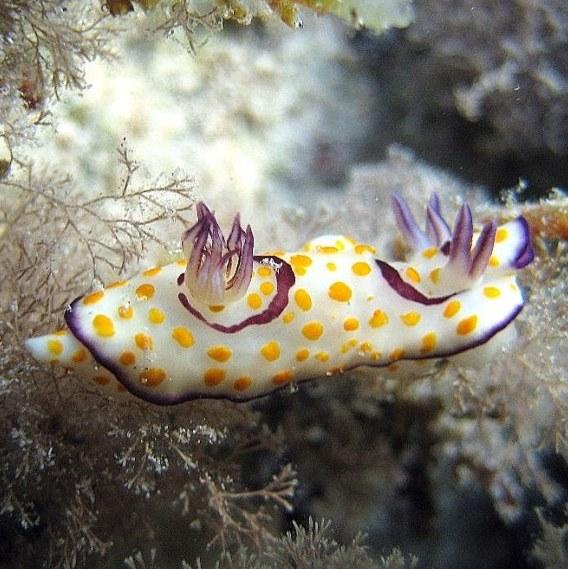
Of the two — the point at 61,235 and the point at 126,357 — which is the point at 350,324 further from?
the point at 61,235

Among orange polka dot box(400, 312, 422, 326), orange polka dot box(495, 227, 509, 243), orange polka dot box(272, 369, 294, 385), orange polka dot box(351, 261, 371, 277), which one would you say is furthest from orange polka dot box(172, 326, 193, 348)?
orange polka dot box(495, 227, 509, 243)

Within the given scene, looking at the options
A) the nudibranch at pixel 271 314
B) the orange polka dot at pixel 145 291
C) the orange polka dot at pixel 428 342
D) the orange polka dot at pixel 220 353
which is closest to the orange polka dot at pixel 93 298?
the nudibranch at pixel 271 314

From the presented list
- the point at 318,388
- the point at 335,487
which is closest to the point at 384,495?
the point at 335,487

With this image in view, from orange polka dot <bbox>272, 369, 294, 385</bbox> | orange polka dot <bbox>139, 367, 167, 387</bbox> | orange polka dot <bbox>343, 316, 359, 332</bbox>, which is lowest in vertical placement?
orange polka dot <bbox>272, 369, 294, 385</bbox>

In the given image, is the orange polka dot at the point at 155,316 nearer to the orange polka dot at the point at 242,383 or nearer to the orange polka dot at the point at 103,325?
the orange polka dot at the point at 103,325

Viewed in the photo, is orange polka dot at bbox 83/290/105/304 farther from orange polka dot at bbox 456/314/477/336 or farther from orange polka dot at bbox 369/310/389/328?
orange polka dot at bbox 456/314/477/336

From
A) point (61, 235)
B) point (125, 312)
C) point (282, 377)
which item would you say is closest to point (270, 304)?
point (282, 377)
